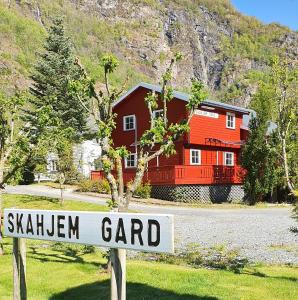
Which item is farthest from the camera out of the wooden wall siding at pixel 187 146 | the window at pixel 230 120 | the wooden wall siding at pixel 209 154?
the window at pixel 230 120

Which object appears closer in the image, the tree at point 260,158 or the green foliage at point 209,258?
the green foliage at point 209,258

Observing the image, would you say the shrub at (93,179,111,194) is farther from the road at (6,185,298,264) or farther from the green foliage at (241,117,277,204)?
the green foliage at (241,117,277,204)

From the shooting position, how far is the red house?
113ft

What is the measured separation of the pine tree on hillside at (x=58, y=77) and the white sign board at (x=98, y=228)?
37212 mm

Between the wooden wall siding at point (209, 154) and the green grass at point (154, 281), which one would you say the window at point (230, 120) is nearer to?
the wooden wall siding at point (209, 154)

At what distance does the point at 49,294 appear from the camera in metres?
8.95

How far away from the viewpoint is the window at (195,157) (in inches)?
1421

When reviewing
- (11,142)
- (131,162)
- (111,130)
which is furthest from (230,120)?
(111,130)

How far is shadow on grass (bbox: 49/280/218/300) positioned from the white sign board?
3487 mm

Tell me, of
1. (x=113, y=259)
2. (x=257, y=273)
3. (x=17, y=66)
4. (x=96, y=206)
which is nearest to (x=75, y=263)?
(x=257, y=273)

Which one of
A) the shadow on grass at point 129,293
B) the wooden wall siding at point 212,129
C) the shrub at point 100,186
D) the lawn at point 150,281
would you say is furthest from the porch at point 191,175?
the shadow on grass at point 129,293

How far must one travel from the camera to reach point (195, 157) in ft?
120

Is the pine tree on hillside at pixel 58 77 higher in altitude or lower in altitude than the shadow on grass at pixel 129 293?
higher

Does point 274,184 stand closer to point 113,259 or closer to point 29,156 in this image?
point 29,156
